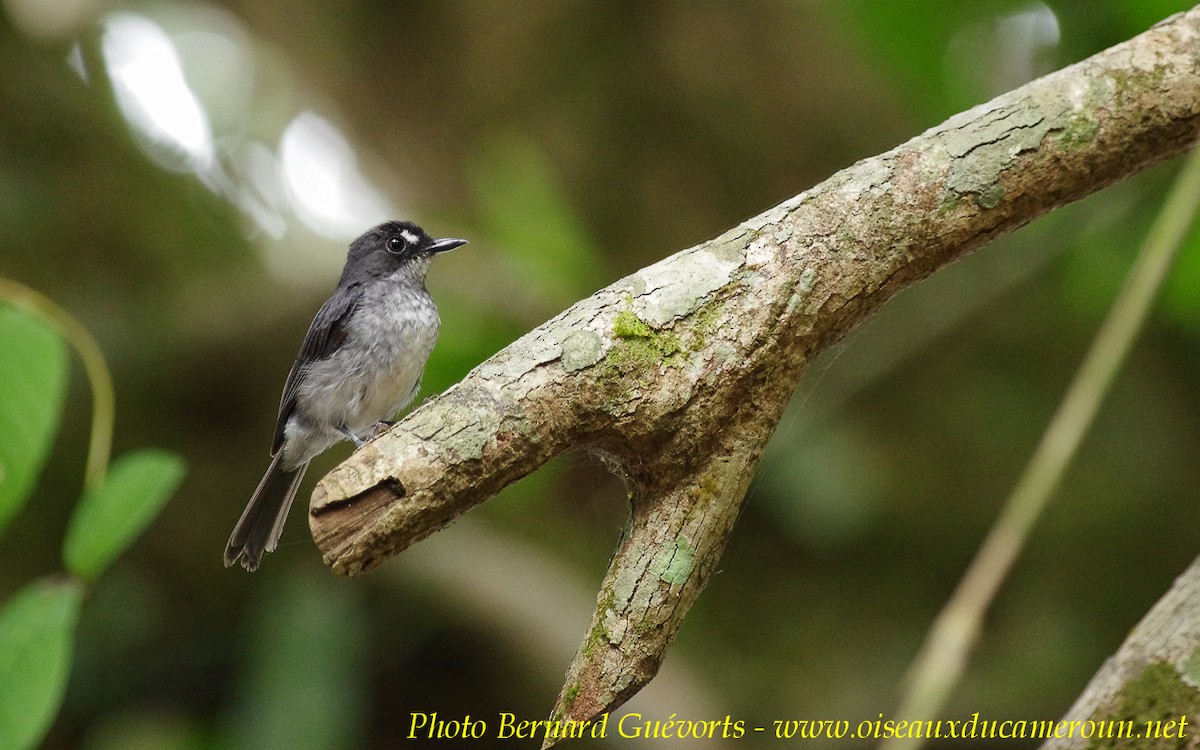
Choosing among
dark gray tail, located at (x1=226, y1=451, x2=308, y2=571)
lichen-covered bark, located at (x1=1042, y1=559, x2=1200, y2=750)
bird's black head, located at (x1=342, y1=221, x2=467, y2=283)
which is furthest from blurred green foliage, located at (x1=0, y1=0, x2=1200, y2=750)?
lichen-covered bark, located at (x1=1042, y1=559, x2=1200, y2=750)

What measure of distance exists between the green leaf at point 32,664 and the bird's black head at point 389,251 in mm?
1593

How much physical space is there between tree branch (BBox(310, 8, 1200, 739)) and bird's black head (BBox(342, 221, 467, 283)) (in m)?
1.72

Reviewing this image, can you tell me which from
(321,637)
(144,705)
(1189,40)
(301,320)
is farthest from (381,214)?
(1189,40)

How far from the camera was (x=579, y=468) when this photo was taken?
4105 mm

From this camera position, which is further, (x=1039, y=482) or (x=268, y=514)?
(x=268, y=514)

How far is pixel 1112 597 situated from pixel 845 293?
3.42 m

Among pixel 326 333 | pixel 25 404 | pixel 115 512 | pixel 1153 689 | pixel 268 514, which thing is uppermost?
pixel 25 404

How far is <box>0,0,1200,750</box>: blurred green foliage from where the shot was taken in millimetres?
4363

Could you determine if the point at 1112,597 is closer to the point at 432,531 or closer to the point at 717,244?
the point at 717,244

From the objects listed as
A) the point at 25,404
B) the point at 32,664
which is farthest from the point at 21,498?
the point at 32,664

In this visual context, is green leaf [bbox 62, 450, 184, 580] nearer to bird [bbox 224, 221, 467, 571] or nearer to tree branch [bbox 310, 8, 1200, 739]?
bird [bbox 224, 221, 467, 571]

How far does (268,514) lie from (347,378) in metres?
0.46

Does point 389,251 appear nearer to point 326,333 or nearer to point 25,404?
point 326,333

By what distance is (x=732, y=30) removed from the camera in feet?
18.7
